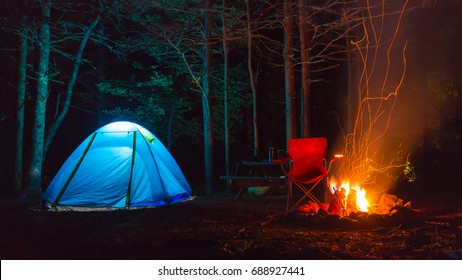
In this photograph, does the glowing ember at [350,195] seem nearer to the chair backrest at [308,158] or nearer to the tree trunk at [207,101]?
the chair backrest at [308,158]

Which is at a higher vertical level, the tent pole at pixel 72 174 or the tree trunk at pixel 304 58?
the tree trunk at pixel 304 58

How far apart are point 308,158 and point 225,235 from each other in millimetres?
2098

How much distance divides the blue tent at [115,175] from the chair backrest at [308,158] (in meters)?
3.00

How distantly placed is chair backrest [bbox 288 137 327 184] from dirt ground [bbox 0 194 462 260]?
735 mm

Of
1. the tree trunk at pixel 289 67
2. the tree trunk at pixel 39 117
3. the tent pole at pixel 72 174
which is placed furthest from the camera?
the tree trunk at pixel 39 117

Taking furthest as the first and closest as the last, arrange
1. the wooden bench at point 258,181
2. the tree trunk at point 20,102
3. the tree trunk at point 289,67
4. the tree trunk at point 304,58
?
the tree trunk at point 20,102
the tree trunk at point 289,67
the tree trunk at point 304,58
the wooden bench at point 258,181

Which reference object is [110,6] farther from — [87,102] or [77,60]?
[87,102]

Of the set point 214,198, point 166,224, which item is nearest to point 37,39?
point 214,198

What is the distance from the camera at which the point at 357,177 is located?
7109 millimetres

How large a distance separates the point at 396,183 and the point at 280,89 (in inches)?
246

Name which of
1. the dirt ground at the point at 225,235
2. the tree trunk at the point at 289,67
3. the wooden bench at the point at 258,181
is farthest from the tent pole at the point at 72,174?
the tree trunk at the point at 289,67

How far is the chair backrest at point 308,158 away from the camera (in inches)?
270

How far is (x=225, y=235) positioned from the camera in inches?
214

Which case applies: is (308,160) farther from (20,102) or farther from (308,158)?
(20,102)
